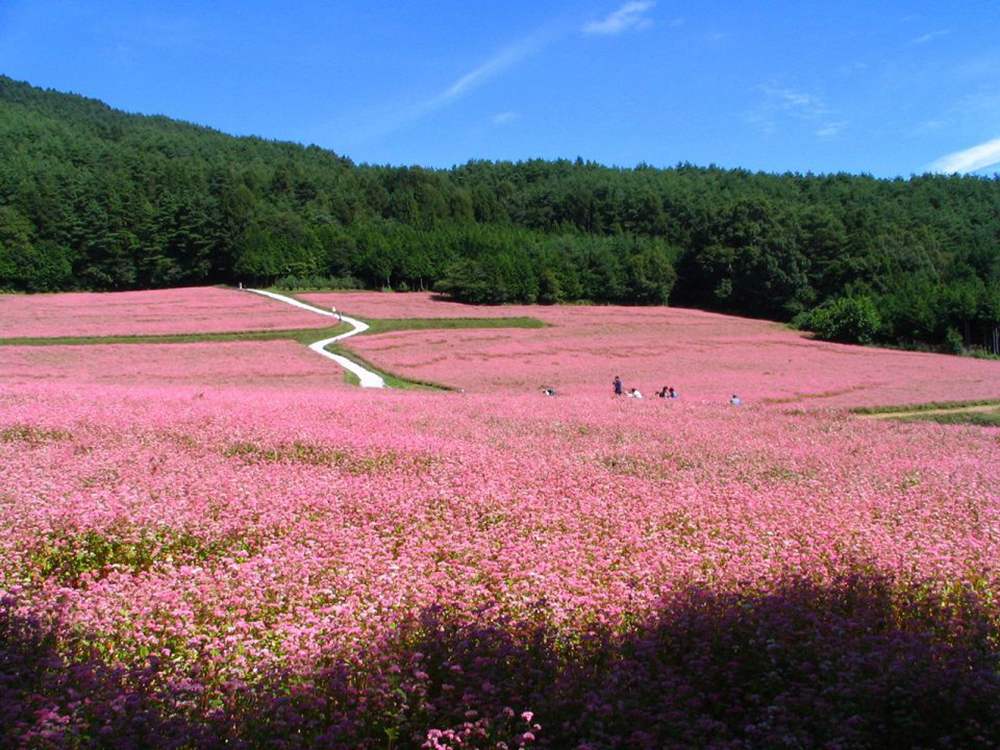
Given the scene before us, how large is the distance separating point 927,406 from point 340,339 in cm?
3912

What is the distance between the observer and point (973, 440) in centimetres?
2061

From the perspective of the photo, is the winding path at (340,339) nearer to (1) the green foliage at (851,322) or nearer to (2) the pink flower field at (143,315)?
(2) the pink flower field at (143,315)

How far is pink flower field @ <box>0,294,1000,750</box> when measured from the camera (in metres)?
4.66

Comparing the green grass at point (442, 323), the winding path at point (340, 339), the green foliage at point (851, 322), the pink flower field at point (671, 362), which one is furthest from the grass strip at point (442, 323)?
the green foliage at point (851, 322)

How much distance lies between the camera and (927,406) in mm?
34688

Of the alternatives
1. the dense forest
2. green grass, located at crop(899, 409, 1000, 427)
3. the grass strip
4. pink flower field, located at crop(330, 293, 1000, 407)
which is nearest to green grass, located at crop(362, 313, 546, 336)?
the grass strip

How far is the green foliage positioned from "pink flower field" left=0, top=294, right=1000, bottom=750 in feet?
213

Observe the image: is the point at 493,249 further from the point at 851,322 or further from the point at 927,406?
the point at 927,406

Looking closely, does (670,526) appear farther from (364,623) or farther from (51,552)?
(51,552)

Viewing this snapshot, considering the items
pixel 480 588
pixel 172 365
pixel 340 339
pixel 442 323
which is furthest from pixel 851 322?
pixel 480 588

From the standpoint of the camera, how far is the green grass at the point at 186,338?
174 feet

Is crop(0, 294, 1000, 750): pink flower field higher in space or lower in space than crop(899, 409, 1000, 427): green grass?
higher

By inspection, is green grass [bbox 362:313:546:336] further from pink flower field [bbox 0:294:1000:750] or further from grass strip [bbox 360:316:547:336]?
pink flower field [bbox 0:294:1000:750]

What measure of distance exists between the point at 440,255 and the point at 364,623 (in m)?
109
